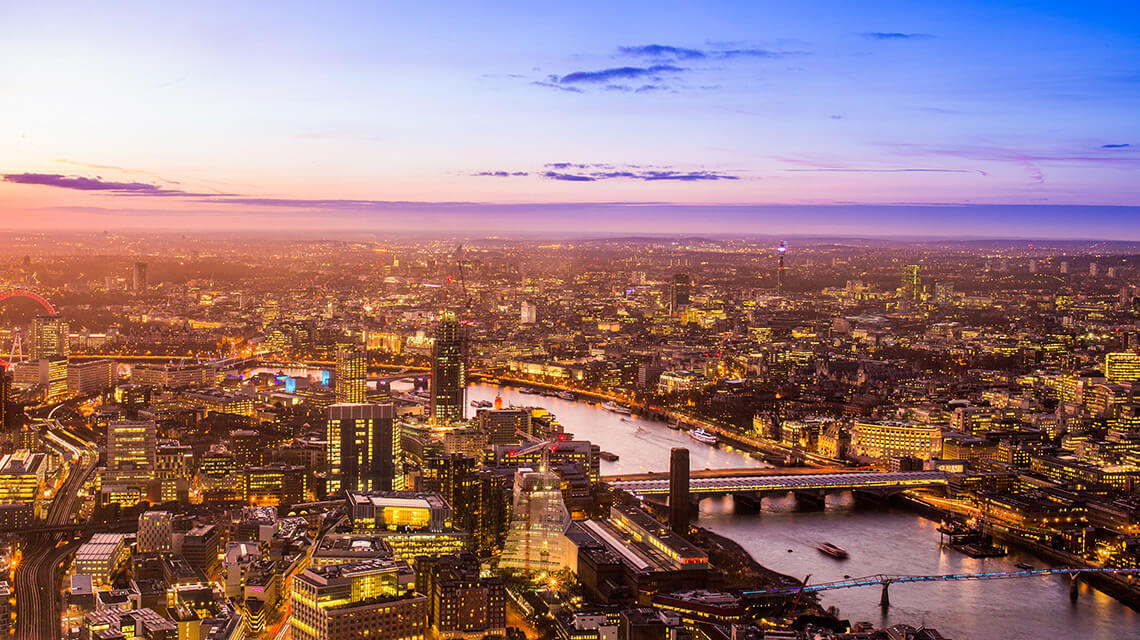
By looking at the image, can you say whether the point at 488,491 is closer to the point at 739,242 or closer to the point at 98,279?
the point at 98,279

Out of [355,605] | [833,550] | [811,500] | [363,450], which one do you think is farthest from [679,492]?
[355,605]

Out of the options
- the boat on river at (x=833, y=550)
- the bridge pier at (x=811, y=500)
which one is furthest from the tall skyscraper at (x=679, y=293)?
the boat on river at (x=833, y=550)

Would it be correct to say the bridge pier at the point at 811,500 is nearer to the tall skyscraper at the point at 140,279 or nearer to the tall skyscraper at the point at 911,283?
the tall skyscraper at the point at 140,279

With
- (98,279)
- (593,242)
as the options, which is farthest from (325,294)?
(593,242)

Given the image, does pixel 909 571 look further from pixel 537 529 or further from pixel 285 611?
pixel 285 611

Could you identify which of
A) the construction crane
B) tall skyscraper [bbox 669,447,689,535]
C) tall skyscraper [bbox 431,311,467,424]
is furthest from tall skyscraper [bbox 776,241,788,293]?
tall skyscraper [bbox 669,447,689,535]

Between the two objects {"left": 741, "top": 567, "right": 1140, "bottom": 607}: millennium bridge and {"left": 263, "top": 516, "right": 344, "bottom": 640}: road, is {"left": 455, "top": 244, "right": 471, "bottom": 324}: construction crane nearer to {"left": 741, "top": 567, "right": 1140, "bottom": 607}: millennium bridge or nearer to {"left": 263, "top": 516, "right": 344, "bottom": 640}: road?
{"left": 263, "top": 516, "right": 344, "bottom": 640}: road

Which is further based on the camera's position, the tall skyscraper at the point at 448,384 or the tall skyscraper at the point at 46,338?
the tall skyscraper at the point at 46,338
